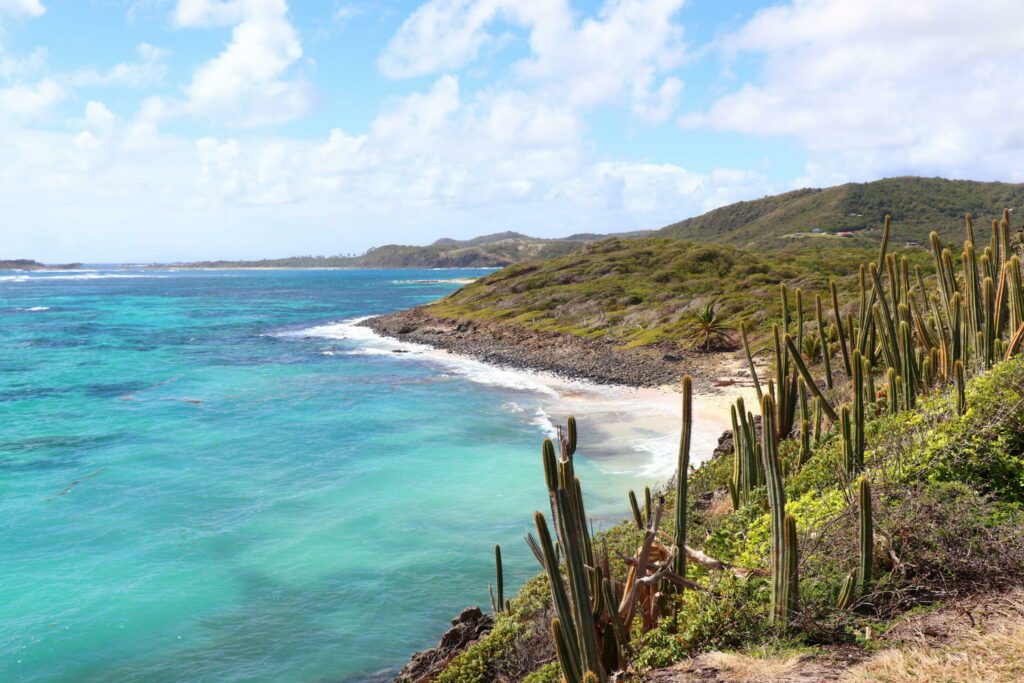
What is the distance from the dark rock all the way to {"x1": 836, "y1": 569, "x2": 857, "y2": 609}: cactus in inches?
231

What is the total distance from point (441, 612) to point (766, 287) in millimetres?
45142

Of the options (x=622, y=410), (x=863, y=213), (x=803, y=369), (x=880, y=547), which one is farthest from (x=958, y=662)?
(x=863, y=213)

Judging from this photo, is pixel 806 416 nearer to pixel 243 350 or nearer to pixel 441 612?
pixel 441 612

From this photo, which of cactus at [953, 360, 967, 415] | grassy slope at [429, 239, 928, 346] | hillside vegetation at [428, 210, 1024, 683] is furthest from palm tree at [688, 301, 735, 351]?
cactus at [953, 360, 967, 415]

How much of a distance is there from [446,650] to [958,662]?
7883 mm

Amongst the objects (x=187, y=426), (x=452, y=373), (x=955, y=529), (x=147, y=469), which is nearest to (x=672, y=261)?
(x=452, y=373)

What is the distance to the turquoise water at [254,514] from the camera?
1402cm

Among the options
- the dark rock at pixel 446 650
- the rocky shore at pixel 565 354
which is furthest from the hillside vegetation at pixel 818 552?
the rocky shore at pixel 565 354

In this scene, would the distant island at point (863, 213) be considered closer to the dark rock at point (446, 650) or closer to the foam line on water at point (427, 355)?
the foam line on water at point (427, 355)

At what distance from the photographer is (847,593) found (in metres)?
7.33

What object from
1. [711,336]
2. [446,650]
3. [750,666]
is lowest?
[446,650]

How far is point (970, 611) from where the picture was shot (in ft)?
22.9

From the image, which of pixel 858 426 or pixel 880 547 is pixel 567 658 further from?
pixel 858 426

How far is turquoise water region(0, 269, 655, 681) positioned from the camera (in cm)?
1402
